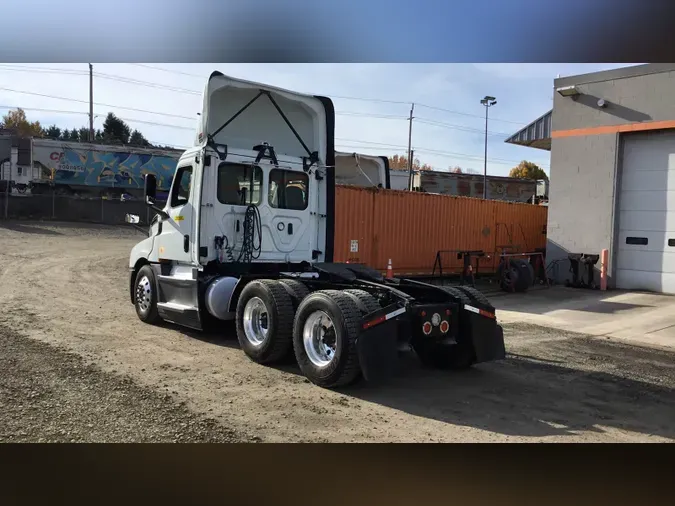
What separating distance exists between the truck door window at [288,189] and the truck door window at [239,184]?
9.8 inches

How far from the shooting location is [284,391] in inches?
236

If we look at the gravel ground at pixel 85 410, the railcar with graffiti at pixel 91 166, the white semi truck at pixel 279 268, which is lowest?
the gravel ground at pixel 85 410

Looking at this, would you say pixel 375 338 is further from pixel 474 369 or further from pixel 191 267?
pixel 191 267

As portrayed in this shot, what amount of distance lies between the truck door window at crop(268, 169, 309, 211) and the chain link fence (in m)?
19.7

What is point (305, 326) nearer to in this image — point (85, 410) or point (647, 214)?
point (85, 410)

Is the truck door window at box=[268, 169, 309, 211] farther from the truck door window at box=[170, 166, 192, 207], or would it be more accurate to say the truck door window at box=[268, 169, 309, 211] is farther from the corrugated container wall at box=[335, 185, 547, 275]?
the corrugated container wall at box=[335, 185, 547, 275]

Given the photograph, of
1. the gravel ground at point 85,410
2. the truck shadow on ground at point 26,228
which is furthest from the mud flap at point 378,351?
the truck shadow on ground at point 26,228

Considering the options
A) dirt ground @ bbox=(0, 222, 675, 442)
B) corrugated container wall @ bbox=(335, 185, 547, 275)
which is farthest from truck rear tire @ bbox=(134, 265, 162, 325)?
corrugated container wall @ bbox=(335, 185, 547, 275)

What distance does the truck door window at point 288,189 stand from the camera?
876 centimetres

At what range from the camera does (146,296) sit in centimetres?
938

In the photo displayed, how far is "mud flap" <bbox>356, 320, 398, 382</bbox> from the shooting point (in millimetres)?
5652

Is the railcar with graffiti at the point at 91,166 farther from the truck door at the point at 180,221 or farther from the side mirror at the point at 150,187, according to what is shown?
the truck door at the point at 180,221

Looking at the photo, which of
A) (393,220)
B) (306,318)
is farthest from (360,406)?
(393,220)
